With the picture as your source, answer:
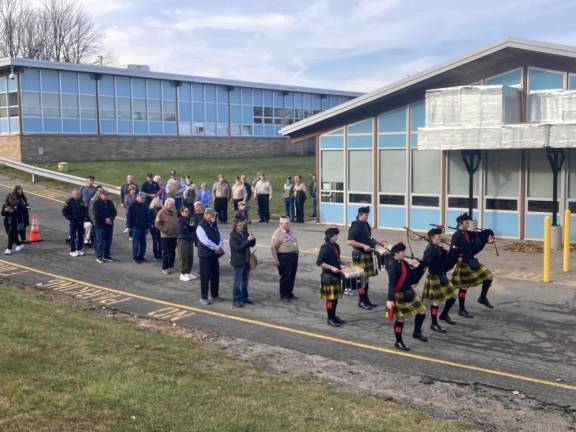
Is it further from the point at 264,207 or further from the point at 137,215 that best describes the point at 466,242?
the point at 264,207

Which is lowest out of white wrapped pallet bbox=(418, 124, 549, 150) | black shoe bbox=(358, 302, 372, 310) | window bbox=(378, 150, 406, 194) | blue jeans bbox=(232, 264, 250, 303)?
black shoe bbox=(358, 302, 372, 310)

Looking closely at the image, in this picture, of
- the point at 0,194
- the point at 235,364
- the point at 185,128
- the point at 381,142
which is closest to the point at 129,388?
the point at 235,364

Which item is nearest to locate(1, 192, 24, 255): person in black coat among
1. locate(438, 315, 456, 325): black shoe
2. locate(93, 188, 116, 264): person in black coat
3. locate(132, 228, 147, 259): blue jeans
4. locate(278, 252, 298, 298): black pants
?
locate(93, 188, 116, 264): person in black coat

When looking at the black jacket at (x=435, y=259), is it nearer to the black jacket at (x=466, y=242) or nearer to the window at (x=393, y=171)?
the black jacket at (x=466, y=242)

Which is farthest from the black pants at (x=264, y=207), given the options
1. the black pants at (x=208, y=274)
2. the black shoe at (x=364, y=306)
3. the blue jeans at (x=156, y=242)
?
the black shoe at (x=364, y=306)

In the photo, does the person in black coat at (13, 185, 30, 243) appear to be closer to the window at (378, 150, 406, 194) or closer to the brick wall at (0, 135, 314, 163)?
the window at (378, 150, 406, 194)

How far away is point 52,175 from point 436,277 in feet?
78.6

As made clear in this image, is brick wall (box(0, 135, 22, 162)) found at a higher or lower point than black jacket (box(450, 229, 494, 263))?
higher

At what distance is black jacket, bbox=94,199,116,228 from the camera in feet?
52.5

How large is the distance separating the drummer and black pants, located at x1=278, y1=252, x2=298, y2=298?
1.65 meters

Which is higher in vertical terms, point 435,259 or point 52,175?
point 52,175

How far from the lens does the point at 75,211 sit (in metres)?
16.8

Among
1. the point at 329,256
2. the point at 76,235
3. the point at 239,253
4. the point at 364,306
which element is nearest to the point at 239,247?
the point at 239,253

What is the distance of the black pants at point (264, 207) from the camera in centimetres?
2336
